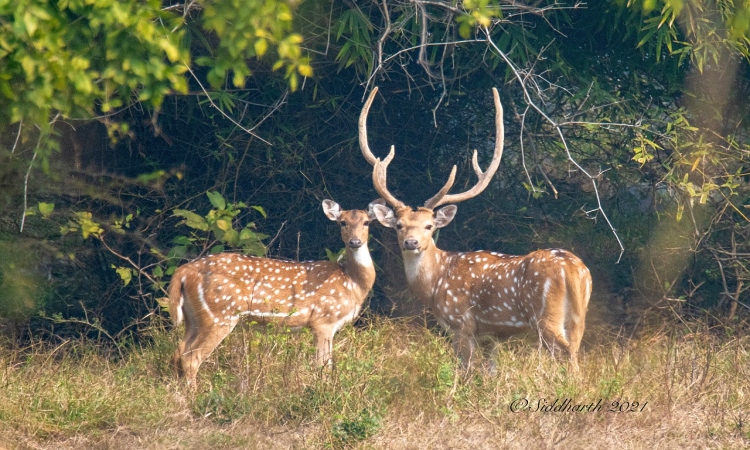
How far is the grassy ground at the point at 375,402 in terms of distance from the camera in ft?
16.0

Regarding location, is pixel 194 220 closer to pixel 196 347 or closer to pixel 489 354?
pixel 196 347

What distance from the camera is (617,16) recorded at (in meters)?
6.82

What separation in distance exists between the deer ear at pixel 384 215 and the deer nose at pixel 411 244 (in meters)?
0.31

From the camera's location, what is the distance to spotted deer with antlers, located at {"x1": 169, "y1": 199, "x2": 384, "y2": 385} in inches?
249

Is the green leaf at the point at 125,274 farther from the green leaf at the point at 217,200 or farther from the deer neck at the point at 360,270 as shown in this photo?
the deer neck at the point at 360,270

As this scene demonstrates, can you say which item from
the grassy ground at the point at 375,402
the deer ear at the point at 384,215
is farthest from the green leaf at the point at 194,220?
the deer ear at the point at 384,215

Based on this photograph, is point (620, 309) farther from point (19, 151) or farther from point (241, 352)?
point (19, 151)

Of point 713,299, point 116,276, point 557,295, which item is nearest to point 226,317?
point 116,276

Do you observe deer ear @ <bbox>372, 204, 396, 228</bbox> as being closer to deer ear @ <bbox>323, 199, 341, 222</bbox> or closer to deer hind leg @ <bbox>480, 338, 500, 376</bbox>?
deer ear @ <bbox>323, 199, 341, 222</bbox>

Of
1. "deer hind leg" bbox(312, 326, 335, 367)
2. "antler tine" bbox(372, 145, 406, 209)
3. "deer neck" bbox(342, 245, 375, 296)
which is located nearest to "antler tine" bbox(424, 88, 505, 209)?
"antler tine" bbox(372, 145, 406, 209)

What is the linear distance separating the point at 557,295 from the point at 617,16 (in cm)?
215

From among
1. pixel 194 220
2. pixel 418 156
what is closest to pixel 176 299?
pixel 194 220

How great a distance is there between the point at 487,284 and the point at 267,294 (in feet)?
4.99

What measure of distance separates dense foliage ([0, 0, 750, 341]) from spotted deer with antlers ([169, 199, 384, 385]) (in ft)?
1.18
